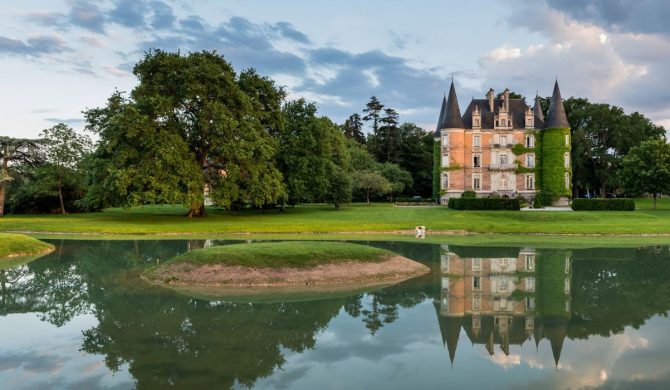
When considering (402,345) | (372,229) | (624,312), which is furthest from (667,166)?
(402,345)

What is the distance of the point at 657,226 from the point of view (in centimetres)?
4219

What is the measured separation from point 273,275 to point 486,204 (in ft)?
139

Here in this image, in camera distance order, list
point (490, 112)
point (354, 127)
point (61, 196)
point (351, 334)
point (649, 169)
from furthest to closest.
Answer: point (354, 127)
point (490, 112)
point (649, 169)
point (61, 196)
point (351, 334)

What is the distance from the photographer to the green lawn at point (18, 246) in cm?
2675

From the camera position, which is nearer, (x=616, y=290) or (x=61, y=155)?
(x=616, y=290)

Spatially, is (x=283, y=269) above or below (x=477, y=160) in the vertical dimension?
below

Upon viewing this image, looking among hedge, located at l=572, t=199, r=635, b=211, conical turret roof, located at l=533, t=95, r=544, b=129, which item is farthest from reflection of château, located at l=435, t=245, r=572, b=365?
conical turret roof, located at l=533, t=95, r=544, b=129

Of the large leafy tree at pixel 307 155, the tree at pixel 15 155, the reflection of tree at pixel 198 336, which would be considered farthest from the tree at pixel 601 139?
the reflection of tree at pixel 198 336

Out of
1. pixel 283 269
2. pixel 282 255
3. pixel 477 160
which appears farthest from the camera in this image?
pixel 477 160

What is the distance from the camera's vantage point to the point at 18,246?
27.6 metres

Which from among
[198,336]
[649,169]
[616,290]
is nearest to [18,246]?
[198,336]

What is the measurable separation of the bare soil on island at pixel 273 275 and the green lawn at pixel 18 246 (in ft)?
35.6

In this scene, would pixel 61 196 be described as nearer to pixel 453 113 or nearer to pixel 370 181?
pixel 370 181

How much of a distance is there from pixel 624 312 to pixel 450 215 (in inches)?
1478
